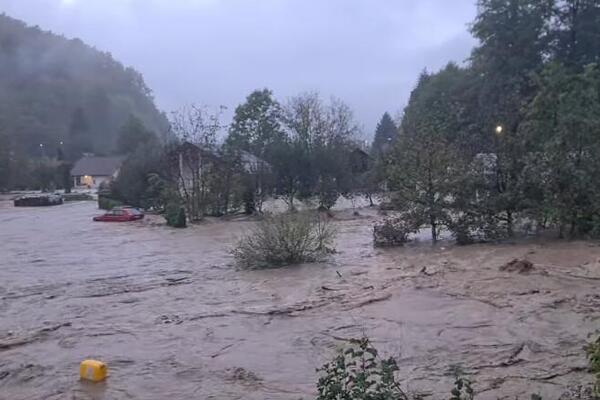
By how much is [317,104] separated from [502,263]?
105ft

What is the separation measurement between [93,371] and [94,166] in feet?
326

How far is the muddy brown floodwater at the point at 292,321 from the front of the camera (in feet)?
21.9

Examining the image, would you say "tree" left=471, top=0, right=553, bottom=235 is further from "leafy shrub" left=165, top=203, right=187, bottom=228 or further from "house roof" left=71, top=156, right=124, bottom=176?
"house roof" left=71, top=156, right=124, bottom=176

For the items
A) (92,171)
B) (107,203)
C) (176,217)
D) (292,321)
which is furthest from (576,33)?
(92,171)

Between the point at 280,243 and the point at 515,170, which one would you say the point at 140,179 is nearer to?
the point at 280,243

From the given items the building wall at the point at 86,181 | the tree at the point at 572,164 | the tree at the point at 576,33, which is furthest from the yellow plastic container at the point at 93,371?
the building wall at the point at 86,181

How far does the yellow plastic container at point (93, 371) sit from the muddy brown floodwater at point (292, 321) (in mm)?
104

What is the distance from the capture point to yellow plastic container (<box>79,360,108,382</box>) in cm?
685

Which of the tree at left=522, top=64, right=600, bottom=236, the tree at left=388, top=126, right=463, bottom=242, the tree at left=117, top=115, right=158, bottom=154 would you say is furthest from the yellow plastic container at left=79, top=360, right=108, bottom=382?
the tree at left=117, top=115, right=158, bottom=154

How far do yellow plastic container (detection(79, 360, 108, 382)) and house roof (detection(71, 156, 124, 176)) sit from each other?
9355 cm

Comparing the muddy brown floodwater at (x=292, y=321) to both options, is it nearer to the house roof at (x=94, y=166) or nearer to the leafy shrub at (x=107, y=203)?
the leafy shrub at (x=107, y=203)

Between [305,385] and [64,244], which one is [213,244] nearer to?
[64,244]

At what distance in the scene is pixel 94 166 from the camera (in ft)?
332

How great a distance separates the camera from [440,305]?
9.88m
